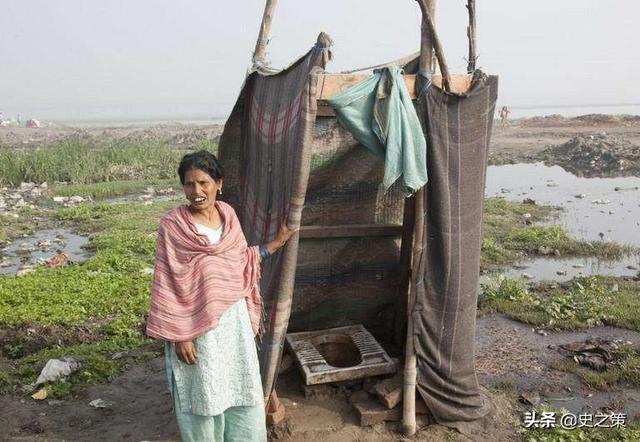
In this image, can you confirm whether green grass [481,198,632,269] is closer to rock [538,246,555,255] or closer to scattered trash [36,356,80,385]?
rock [538,246,555,255]

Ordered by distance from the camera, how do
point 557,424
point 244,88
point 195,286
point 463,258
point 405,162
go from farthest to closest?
point 244,88 < point 557,424 < point 463,258 < point 405,162 < point 195,286

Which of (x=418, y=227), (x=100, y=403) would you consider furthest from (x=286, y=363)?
(x=418, y=227)

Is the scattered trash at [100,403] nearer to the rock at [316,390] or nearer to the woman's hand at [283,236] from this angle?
the rock at [316,390]

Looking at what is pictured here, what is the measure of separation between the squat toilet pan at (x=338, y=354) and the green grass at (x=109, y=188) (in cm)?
1110

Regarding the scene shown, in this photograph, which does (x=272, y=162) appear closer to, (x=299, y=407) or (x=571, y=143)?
(x=299, y=407)

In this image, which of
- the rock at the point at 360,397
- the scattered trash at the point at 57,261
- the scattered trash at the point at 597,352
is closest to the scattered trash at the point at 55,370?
the rock at the point at 360,397

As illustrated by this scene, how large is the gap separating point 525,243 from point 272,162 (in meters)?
6.28

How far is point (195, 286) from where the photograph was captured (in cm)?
269

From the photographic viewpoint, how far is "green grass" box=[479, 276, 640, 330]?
5637 millimetres

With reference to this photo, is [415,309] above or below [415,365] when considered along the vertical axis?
above

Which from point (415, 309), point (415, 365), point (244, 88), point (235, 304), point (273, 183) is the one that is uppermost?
point (244, 88)

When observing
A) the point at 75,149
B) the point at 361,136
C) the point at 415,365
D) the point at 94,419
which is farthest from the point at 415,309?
the point at 75,149

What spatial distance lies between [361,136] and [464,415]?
6.72 feet

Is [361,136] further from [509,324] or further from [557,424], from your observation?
[509,324]
